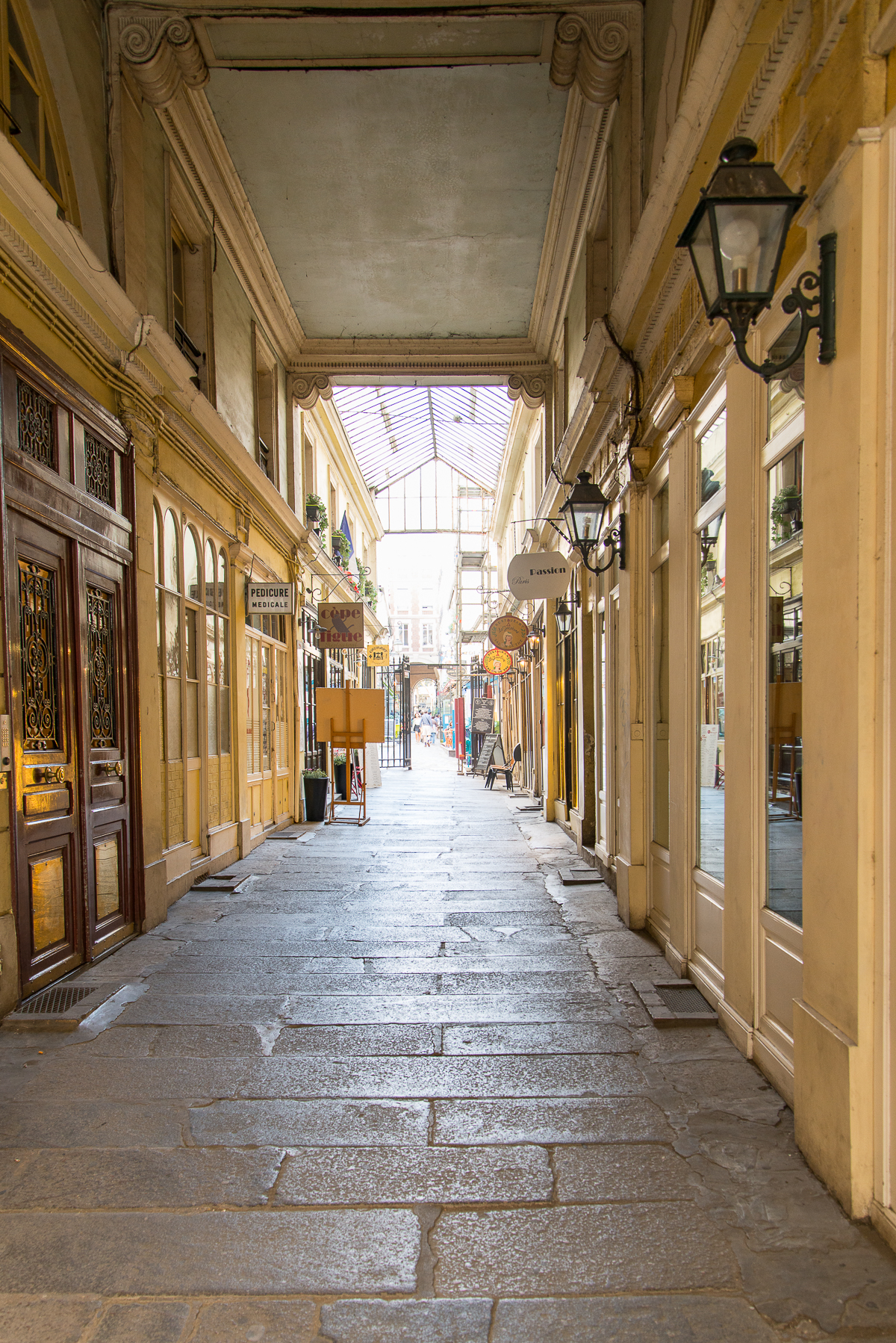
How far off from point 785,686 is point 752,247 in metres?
1.66

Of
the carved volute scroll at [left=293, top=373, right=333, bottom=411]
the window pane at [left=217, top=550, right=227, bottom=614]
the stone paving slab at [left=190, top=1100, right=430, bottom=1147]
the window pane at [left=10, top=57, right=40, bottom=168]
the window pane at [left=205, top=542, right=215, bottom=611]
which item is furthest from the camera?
the carved volute scroll at [left=293, top=373, right=333, bottom=411]

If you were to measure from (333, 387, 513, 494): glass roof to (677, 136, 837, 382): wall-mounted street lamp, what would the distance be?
44.2 ft

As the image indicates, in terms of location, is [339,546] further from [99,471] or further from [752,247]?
[752,247]

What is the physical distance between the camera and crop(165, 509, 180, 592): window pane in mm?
7496

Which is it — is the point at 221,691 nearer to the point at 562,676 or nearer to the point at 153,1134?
the point at 562,676

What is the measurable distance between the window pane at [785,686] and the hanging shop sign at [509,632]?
11.6m

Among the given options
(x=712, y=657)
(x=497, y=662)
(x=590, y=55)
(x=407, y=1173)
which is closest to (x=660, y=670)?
(x=712, y=657)

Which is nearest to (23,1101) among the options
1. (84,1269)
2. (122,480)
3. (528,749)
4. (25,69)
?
(84,1269)

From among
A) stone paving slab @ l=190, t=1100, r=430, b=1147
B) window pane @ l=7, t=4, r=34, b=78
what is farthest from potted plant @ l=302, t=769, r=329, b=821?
stone paving slab @ l=190, t=1100, r=430, b=1147

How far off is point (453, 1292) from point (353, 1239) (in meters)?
0.39

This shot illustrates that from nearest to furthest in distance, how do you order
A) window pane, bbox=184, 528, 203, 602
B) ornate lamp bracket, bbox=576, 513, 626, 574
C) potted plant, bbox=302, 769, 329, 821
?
ornate lamp bracket, bbox=576, 513, 626, 574 → window pane, bbox=184, 528, 203, 602 → potted plant, bbox=302, 769, 329, 821

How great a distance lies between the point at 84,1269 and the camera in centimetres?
251

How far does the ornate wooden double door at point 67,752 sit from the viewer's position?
4.81 meters

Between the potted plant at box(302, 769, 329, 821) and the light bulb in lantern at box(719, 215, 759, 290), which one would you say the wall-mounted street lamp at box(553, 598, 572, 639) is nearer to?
the potted plant at box(302, 769, 329, 821)
